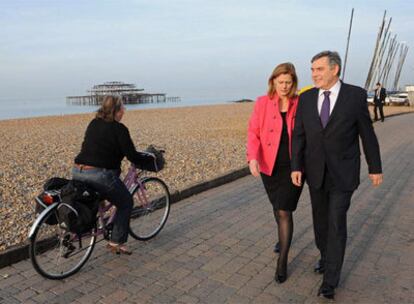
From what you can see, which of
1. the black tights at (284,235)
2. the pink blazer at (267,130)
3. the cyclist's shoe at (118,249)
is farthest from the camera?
the cyclist's shoe at (118,249)

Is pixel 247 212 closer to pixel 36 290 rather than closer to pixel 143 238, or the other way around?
pixel 143 238

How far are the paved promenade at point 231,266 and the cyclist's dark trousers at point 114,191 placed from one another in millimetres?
346

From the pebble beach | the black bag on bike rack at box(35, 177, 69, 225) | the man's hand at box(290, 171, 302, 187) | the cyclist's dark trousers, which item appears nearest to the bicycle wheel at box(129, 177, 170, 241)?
the cyclist's dark trousers

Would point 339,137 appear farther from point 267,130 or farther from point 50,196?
point 50,196

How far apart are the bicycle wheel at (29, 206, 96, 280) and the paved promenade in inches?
4.4

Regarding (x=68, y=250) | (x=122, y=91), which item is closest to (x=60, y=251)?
(x=68, y=250)

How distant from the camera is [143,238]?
4941mm

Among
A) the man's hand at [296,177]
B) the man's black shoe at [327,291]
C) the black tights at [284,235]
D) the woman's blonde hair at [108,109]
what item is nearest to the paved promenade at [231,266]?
the man's black shoe at [327,291]

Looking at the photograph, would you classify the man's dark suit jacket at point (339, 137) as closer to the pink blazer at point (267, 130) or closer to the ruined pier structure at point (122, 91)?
the pink blazer at point (267, 130)

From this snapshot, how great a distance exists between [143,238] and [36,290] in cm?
148

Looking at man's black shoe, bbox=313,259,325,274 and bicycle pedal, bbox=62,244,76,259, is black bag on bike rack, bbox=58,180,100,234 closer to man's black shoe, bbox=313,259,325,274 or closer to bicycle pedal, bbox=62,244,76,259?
bicycle pedal, bbox=62,244,76,259

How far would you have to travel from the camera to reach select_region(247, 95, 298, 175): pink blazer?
3668 mm

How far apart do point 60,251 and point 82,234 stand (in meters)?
0.31

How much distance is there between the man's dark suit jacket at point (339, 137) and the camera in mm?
3264
